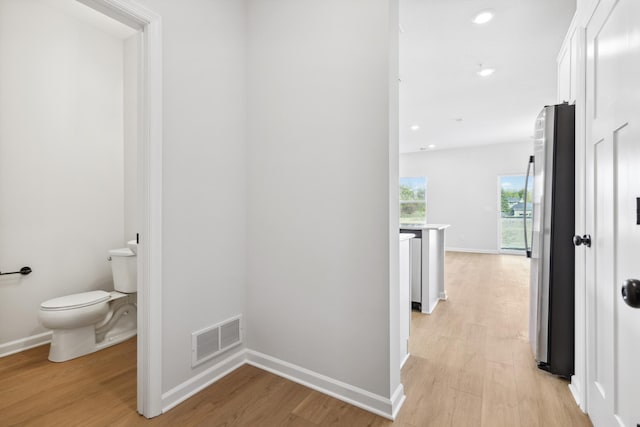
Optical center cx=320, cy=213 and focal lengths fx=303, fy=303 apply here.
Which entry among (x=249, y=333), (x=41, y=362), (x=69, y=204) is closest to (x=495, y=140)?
(x=249, y=333)

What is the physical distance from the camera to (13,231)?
7.88ft

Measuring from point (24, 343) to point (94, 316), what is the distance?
0.68 metres

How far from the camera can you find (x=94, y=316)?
233 cm

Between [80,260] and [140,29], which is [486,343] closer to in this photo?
[140,29]

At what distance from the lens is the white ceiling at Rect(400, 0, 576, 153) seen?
2506mm

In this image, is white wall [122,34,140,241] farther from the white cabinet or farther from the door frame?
the white cabinet

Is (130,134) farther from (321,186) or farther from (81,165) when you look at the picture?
(321,186)

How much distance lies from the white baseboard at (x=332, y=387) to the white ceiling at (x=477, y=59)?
279cm

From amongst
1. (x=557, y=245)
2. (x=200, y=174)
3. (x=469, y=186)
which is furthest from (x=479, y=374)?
(x=469, y=186)

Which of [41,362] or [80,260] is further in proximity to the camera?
[80,260]

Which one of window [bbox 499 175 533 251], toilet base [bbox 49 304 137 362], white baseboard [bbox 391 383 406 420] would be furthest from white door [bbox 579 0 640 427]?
window [bbox 499 175 533 251]

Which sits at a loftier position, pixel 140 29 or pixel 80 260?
pixel 140 29

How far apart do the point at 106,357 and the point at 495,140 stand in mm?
8406

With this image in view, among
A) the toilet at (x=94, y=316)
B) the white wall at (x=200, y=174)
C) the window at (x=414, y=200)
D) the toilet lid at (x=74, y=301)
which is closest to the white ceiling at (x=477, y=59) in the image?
the white wall at (x=200, y=174)
